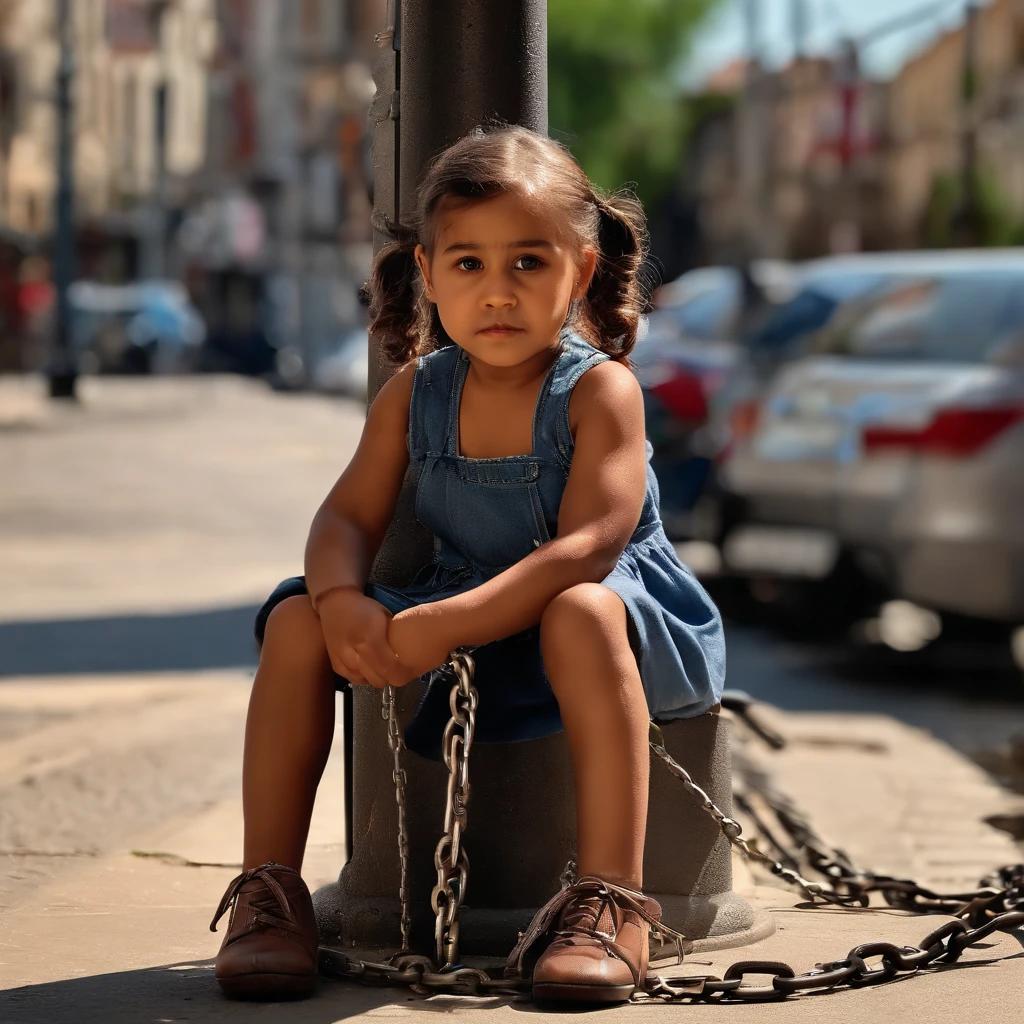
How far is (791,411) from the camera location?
9148mm

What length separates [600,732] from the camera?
3.29m

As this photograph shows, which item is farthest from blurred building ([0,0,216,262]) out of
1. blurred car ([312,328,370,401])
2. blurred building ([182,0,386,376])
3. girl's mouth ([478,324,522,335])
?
girl's mouth ([478,324,522,335])

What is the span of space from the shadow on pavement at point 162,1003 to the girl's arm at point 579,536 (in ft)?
1.72

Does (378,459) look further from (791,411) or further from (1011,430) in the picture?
(791,411)

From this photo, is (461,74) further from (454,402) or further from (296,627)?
(296,627)

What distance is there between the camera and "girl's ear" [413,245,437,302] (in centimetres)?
365

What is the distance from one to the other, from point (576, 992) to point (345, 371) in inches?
1388

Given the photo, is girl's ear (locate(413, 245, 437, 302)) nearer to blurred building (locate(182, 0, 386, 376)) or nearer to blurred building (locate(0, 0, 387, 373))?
blurred building (locate(182, 0, 386, 376))

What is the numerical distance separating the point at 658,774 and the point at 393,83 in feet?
4.54

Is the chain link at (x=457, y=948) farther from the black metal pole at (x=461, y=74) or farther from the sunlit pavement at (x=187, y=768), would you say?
the black metal pole at (x=461, y=74)

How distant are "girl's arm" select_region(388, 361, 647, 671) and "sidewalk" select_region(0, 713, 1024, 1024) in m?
0.57

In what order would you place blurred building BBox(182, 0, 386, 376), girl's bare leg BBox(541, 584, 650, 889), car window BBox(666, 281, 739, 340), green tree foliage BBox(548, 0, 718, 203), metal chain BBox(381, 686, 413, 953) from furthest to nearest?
green tree foliage BBox(548, 0, 718, 203), blurred building BBox(182, 0, 386, 376), car window BBox(666, 281, 739, 340), metal chain BBox(381, 686, 413, 953), girl's bare leg BBox(541, 584, 650, 889)

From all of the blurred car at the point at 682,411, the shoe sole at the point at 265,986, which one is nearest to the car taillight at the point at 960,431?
the blurred car at the point at 682,411

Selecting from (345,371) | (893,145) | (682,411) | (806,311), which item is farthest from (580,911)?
(893,145)
